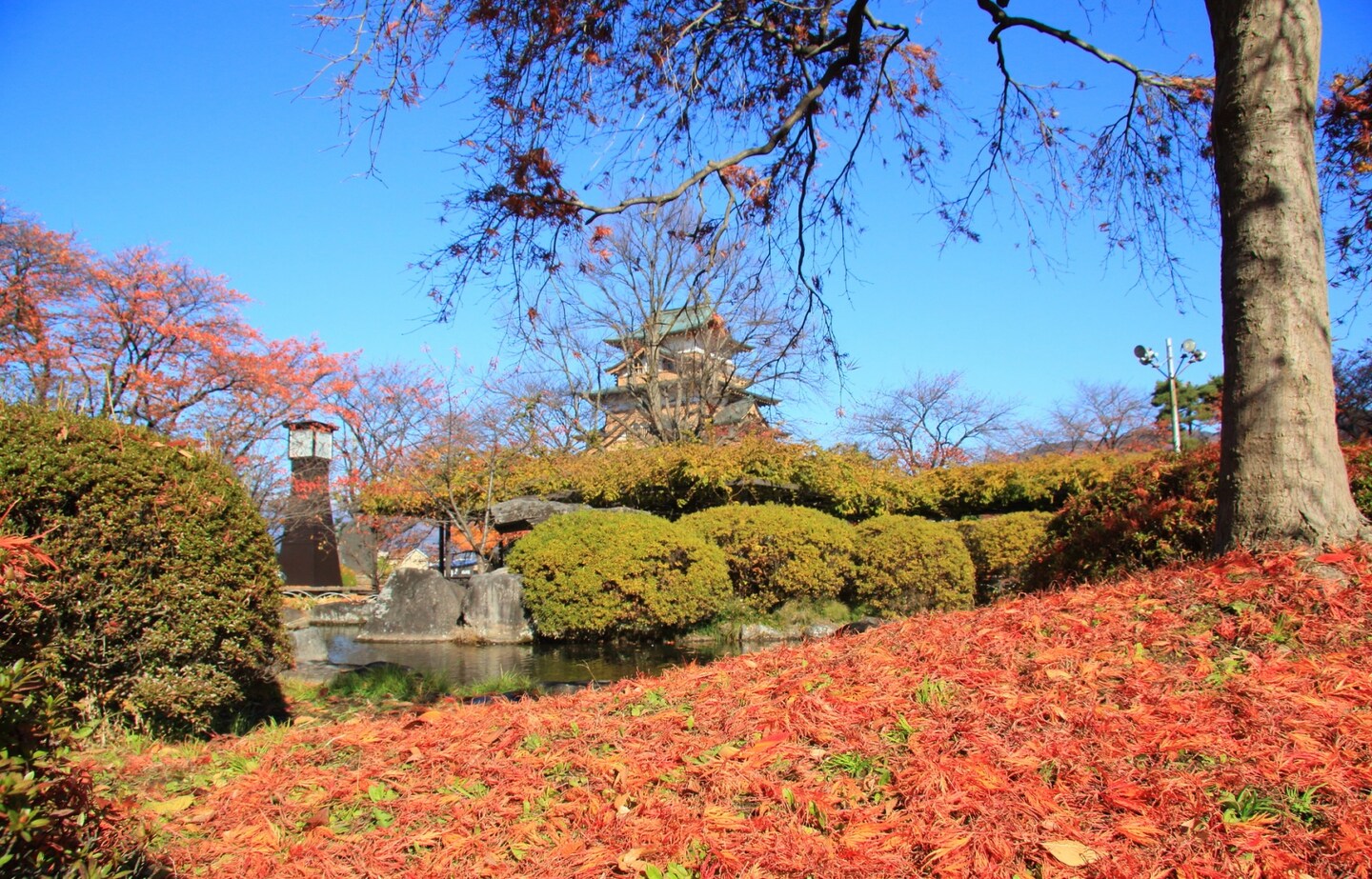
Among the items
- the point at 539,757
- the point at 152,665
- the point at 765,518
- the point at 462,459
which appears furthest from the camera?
the point at 462,459

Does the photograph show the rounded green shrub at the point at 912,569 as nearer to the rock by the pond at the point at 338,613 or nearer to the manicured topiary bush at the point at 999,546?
the manicured topiary bush at the point at 999,546

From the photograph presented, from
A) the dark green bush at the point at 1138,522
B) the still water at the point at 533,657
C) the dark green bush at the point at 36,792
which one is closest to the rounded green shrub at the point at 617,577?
the still water at the point at 533,657

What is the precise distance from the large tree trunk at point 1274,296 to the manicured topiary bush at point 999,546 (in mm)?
6849

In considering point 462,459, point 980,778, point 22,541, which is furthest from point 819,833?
point 462,459

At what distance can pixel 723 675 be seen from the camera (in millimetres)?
3787

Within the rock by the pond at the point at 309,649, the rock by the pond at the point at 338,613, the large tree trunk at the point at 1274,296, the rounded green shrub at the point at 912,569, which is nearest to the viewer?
the large tree trunk at the point at 1274,296

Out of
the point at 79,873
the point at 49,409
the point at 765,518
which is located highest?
the point at 49,409

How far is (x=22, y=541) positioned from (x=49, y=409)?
9.85 ft

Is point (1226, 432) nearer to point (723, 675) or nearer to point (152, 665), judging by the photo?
point (723, 675)

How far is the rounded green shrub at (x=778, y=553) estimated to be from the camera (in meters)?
10.1

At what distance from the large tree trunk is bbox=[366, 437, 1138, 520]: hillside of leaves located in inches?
301

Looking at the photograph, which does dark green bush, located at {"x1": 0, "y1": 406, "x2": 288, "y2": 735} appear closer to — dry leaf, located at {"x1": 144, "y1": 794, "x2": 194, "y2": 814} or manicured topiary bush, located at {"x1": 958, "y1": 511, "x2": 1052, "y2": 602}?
dry leaf, located at {"x1": 144, "y1": 794, "x2": 194, "y2": 814}

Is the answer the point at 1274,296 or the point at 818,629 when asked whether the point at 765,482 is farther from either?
the point at 1274,296

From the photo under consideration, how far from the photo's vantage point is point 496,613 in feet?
32.4
